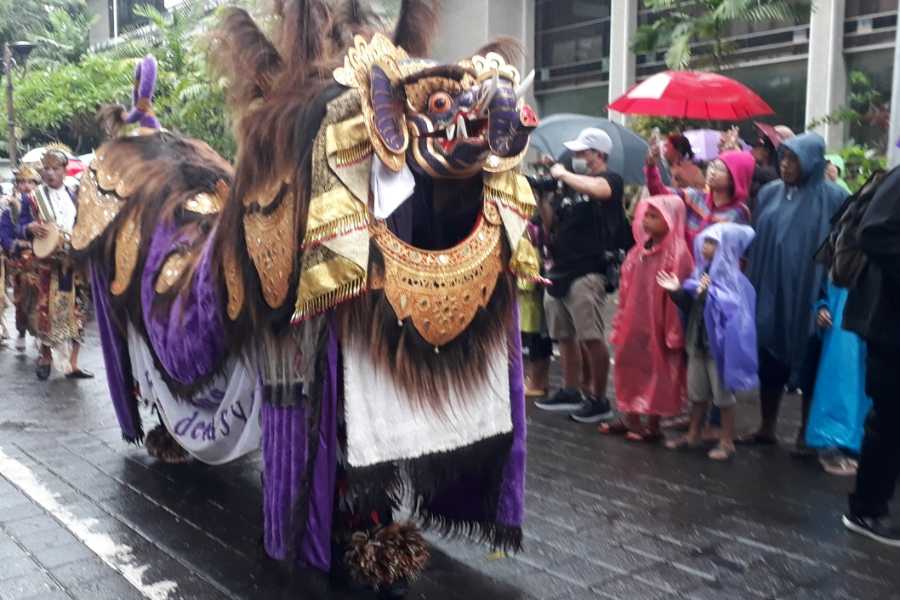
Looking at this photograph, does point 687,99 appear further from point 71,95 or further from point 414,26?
point 71,95

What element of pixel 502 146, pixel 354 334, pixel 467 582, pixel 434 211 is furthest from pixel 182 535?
pixel 502 146

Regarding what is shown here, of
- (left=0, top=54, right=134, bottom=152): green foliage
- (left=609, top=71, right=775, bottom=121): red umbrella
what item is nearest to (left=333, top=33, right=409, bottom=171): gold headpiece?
(left=609, top=71, right=775, bottom=121): red umbrella

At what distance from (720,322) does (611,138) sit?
243 cm

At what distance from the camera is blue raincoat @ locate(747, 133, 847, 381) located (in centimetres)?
535

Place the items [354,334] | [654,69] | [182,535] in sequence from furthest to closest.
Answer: [654,69]
[182,535]
[354,334]

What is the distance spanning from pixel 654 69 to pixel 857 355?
968 centimetres

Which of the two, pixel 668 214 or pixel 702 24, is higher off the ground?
pixel 702 24

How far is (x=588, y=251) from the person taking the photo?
6086 millimetres

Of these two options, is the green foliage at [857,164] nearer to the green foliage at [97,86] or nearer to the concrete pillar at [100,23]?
the green foliage at [97,86]

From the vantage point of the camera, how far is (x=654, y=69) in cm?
1395

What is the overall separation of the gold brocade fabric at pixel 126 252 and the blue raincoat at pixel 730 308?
306cm

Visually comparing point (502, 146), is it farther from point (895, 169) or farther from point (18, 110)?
point (18, 110)

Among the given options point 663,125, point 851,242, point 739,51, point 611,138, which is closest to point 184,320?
point 851,242

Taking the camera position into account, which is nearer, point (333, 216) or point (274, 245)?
point (333, 216)
